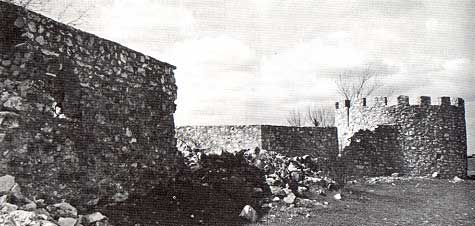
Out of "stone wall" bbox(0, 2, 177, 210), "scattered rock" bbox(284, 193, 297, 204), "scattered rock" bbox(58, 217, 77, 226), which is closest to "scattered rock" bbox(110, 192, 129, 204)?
"stone wall" bbox(0, 2, 177, 210)

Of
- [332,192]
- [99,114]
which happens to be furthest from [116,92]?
[332,192]

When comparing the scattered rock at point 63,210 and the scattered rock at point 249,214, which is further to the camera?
the scattered rock at point 249,214

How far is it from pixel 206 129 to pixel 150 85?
991cm

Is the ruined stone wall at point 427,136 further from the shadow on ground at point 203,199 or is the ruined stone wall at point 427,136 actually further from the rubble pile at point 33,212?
the rubble pile at point 33,212

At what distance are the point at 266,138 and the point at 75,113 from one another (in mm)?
11678

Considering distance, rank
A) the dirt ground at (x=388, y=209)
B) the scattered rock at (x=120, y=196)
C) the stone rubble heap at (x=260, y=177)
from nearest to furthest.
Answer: the scattered rock at (x=120, y=196)
the dirt ground at (x=388, y=209)
the stone rubble heap at (x=260, y=177)

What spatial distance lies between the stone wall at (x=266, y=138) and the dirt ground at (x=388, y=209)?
12.5ft

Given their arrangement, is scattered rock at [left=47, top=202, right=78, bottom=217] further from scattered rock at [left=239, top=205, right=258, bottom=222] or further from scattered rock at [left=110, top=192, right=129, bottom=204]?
scattered rock at [left=239, top=205, right=258, bottom=222]

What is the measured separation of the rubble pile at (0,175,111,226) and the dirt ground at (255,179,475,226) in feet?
11.6

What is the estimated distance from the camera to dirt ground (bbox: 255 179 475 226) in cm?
962

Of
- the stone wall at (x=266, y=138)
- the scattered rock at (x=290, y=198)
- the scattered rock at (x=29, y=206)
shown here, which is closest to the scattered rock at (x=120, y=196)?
the scattered rock at (x=29, y=206)

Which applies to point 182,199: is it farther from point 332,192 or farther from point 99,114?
point 332,192

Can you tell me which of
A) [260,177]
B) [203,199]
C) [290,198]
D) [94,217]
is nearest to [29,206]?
[94,217]

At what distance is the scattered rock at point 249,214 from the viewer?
909cm
